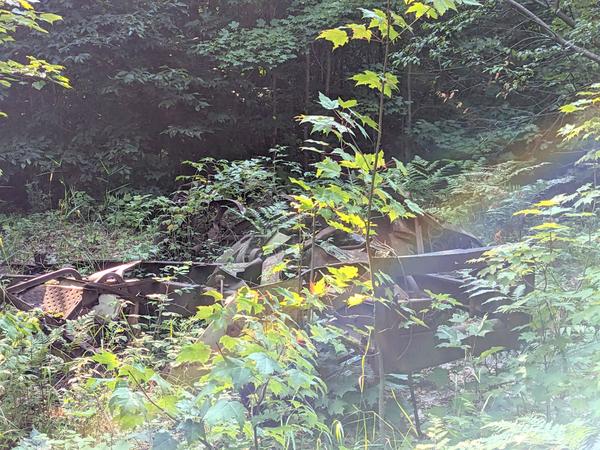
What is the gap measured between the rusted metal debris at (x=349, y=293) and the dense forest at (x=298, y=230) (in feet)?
0.06

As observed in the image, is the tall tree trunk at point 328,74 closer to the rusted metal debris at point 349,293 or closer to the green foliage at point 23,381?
the rusted metal debris at point 349,293

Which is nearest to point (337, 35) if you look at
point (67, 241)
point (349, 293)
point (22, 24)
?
point (349, 293)

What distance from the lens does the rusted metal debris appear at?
8.30ft

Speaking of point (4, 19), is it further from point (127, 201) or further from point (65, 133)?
point (65, 133)

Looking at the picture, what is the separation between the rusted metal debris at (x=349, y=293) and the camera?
253 cm

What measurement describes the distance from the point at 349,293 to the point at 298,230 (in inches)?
46.2

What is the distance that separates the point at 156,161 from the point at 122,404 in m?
9.79

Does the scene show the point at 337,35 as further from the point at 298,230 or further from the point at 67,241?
the point at 67,241

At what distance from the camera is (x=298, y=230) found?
3770 mm

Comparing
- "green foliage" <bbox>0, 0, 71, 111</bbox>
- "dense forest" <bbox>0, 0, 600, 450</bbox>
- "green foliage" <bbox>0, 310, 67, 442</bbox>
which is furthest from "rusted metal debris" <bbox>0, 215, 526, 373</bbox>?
"green foliage" <bbox>0, 0, 71, 111</bbox>

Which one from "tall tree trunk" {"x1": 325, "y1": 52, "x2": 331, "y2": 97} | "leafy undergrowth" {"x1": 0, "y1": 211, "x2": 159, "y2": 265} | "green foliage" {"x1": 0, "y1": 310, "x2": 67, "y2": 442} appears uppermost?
"tall tree trunk" {"x1": 325, "y1": 52, "x2": 331, "y2": 97}

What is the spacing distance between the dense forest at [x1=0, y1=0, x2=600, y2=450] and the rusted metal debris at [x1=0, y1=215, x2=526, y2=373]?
0.02 meters

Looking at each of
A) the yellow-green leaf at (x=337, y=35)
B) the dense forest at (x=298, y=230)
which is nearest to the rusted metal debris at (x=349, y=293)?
the dense forest at (x=298, y=230)

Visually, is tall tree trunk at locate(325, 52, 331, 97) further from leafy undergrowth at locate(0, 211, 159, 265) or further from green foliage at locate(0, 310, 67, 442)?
green foliage at locate(0, 310, 67, 442)
